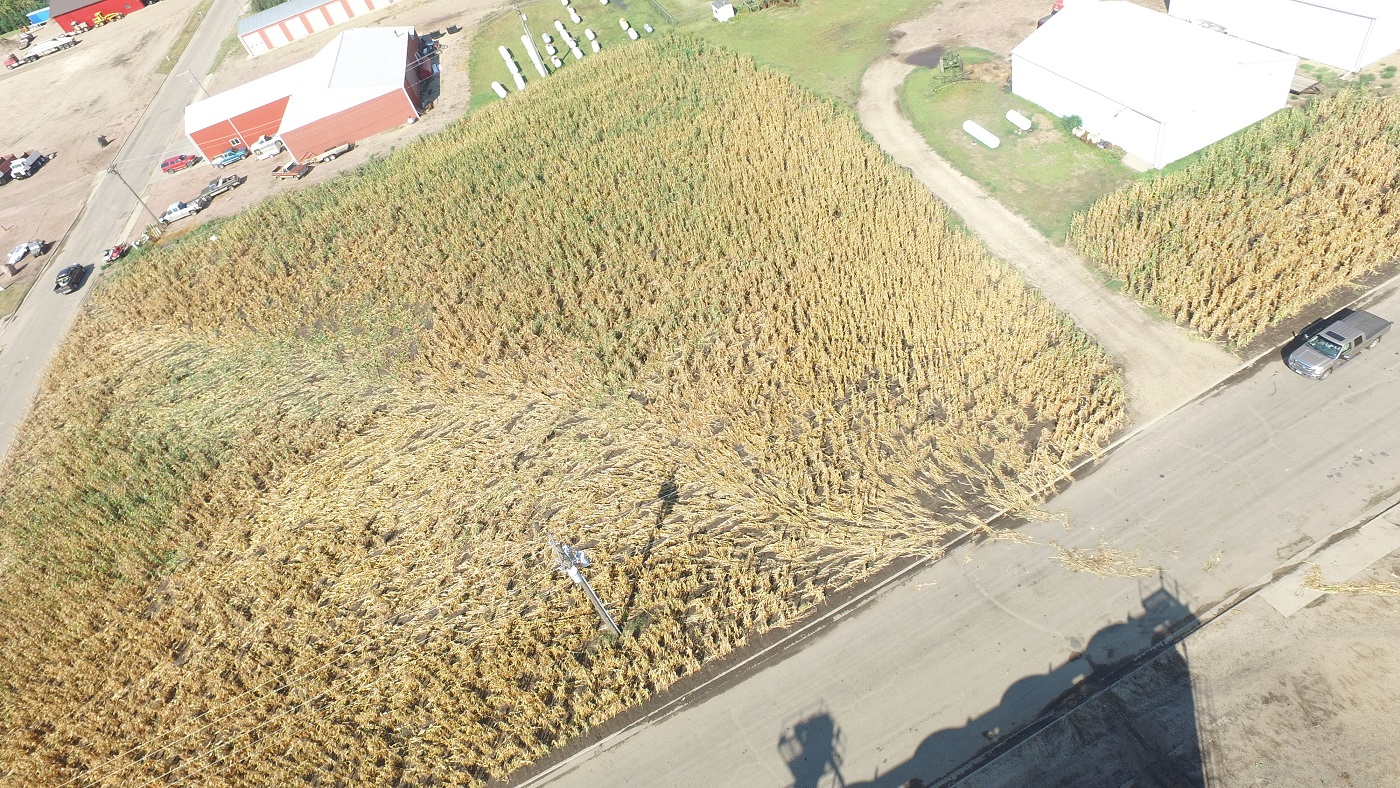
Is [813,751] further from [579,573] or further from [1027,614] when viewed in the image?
[579,573]

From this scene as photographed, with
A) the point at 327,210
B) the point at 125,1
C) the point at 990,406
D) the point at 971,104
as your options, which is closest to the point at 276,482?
the point at 327,210

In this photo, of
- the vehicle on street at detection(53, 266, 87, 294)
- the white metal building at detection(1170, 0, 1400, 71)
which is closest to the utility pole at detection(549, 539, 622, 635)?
the vehicle on street at detection(53, 266, 87, 294)

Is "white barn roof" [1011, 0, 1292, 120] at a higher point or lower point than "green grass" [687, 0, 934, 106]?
higher

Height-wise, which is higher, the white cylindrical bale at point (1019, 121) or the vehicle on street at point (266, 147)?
the vehicle on street at point (266, 147)

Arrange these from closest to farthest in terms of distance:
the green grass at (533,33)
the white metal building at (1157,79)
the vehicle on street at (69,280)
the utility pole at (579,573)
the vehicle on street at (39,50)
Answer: the utility pole at (579,573)
the white metal building at (1157,79)
the vehicle on street at (69,280)
the green grass at (533,33)
the vehicle on street at (39,50)

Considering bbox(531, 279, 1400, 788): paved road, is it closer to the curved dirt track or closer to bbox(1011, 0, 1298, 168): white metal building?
the curved dirt track

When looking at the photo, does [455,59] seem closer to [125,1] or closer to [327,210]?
[327,210]

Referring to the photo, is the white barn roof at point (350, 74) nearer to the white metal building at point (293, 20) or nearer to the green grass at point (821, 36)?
the white metal building at point (293, 20)

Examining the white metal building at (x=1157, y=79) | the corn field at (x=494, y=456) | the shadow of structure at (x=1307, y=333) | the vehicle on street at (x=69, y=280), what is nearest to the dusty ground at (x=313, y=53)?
the vehicle on street at (x=69, y=280)
